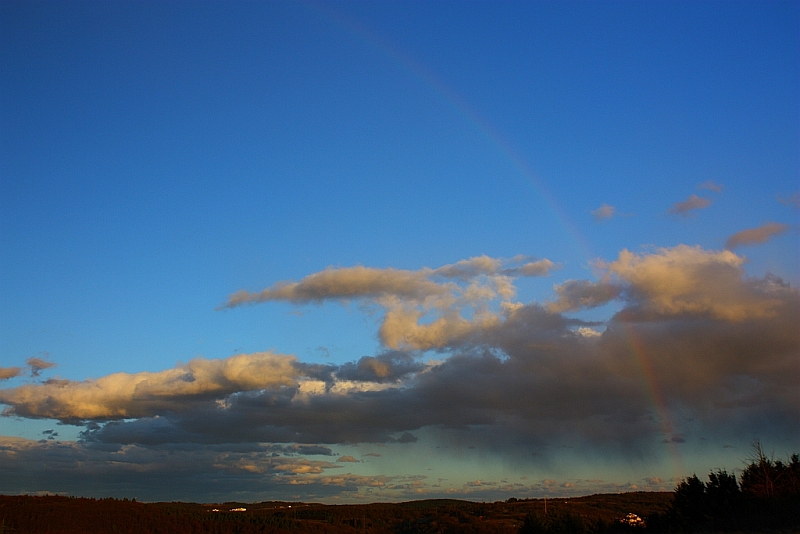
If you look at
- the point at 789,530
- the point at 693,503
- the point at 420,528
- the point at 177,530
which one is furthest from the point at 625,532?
the point at 420,528

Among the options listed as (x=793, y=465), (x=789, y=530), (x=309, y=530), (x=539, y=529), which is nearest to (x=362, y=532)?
(x=309, y=530)

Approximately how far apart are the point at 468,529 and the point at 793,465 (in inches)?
3614

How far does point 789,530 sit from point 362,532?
156081mm

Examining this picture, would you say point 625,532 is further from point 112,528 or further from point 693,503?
point 112,528

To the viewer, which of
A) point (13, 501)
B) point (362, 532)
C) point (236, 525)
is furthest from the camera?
point (362, 532)

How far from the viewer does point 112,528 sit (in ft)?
390

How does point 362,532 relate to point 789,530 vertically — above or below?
below

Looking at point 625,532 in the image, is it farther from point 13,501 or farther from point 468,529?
point 13,501

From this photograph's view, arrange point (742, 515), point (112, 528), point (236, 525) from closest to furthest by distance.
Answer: point (742, 515) → point (112, 528) → point (236, 525)

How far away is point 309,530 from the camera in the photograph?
173m

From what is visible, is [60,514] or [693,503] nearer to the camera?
[693,503]

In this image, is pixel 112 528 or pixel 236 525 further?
pixel 236 525

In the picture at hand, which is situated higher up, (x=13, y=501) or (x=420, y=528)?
(x=13, y=501)

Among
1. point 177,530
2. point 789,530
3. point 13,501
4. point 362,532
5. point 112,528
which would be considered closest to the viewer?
point 789,530
